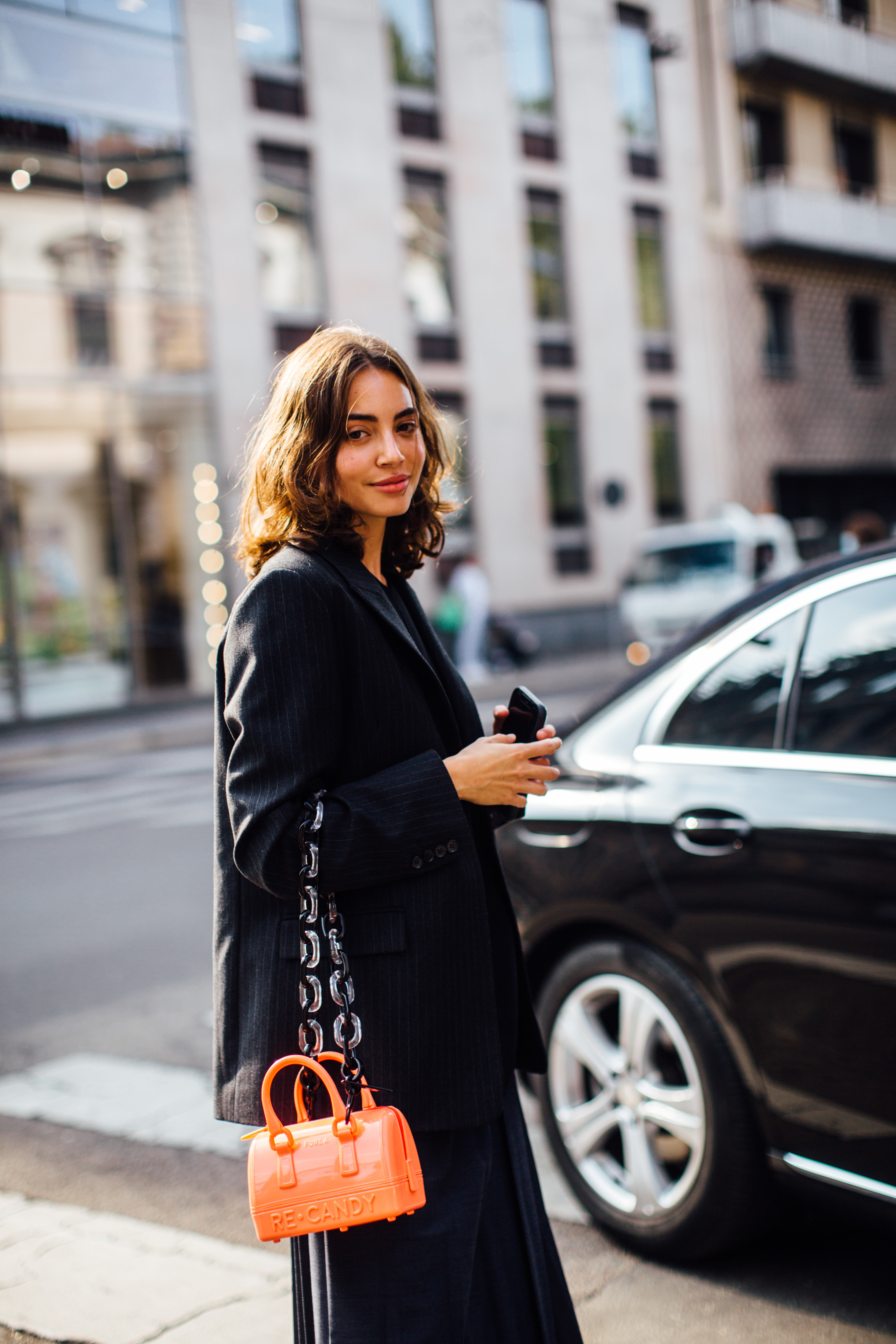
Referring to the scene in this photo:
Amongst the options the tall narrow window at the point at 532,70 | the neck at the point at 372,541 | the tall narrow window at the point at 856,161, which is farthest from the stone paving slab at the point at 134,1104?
the tall narrow window at the point at 856,161

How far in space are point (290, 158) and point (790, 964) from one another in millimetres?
21147

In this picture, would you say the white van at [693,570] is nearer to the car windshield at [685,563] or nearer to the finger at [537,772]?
the car windshield at [685,563]

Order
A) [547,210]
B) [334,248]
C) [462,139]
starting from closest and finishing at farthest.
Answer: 1. [334,248]
2. [462,139]
3. [547,210]

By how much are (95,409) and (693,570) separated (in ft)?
28.9

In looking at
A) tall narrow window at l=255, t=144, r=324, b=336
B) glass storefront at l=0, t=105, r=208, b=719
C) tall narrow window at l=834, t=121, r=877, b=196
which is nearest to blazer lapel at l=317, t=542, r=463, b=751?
glass storefront at l=0, t=105, r=208, b=719

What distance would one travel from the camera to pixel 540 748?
1936 millimetres

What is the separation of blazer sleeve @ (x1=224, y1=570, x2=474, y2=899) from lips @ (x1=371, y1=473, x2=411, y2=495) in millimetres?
205

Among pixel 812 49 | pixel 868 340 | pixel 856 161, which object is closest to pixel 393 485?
pixel 812 49

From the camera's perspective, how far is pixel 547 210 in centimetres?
2552

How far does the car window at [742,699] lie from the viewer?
115 inches

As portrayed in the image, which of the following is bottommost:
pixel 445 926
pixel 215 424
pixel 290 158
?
pixel 445 926

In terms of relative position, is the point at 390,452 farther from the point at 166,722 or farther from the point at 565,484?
the point at 565,484

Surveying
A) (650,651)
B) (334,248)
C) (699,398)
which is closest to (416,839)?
(650,651)

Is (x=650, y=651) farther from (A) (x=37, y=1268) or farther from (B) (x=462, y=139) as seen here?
(A) (x=37, y=1268)
